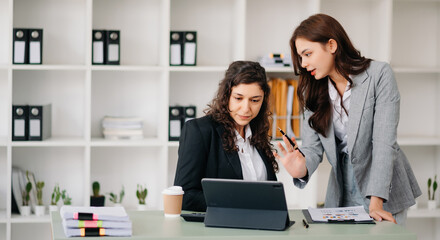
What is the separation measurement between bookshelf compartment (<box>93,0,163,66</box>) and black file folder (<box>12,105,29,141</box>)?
73 cm

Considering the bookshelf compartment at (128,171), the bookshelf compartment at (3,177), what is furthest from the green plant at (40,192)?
the bookshelf compartment at (128,171)

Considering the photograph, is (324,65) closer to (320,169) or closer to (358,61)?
(358,61)

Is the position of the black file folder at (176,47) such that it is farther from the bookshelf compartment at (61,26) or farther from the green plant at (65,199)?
the green plant at (65,199)

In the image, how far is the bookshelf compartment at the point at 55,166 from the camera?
13.5 ft

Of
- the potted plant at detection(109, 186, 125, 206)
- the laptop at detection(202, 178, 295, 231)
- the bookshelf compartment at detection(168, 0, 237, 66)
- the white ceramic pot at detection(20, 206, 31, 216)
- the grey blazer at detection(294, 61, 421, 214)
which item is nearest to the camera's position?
the laptop at detection(202, 178, 295, 231)

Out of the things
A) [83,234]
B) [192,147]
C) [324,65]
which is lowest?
[83,234]

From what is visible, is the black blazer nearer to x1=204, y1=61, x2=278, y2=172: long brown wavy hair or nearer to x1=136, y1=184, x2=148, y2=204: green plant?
x1=204, y1=61, x2=278, y2=172: long brown wavy hair

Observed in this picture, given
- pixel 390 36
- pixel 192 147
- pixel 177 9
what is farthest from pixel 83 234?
pixel 390 36

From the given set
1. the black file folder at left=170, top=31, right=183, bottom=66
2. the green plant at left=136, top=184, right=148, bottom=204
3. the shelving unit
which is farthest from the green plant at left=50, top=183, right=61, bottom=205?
the black file folder at left=170, top=31, right=183, bottom=66

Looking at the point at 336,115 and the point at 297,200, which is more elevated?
the point at 336,115

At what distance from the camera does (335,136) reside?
9.11ft

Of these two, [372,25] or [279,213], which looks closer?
[279,213]

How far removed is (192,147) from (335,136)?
63 centimetres

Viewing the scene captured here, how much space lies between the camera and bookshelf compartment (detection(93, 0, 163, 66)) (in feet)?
13.7
